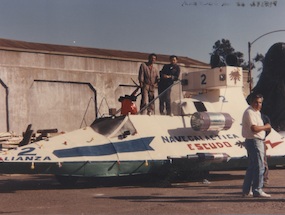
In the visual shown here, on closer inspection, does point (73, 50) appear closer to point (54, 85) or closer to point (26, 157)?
point (54, 85)

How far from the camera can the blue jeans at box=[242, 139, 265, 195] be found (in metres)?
9.64

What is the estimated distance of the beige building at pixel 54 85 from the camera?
2936cm

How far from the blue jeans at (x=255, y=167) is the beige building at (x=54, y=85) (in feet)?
60.8

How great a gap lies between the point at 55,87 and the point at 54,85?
0.13 m

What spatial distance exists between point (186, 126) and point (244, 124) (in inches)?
131

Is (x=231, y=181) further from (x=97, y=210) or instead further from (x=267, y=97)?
(x=267, y=97)

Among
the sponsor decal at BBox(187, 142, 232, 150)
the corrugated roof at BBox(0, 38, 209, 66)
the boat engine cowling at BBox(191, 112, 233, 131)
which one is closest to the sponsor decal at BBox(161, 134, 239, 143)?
the sponsor decal at BBox(187, 142, 232, 150)

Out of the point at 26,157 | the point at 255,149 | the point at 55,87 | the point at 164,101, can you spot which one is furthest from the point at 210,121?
the point at 55,87

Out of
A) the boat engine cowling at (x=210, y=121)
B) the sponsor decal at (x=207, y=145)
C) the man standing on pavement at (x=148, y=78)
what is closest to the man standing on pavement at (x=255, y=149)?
the boat engine cowling at (x=210, y=121)

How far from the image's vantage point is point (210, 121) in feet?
41.8

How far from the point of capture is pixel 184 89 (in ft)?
48.3

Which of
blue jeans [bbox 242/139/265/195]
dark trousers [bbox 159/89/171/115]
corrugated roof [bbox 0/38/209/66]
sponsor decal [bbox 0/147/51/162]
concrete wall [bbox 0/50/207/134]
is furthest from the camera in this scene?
corrugated roof [bbox 0/38/209/66]

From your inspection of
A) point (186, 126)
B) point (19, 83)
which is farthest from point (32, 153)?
point (19, 83)

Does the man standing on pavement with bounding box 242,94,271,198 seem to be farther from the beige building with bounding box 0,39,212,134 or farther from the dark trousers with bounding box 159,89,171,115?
the beige building with bounding box 0,39,212,134
